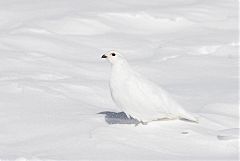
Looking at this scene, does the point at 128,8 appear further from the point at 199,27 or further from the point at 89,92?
the point at 89,92

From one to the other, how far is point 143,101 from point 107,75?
7.39 feet

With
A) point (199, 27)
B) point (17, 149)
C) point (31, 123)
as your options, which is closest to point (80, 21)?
point (199, 27)

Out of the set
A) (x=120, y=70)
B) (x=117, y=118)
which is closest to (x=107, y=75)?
(x=117, y=118)

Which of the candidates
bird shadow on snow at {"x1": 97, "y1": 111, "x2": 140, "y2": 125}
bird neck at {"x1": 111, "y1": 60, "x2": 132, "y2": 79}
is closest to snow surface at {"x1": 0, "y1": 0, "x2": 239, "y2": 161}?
bird shadow on snow at {"x1": 97, "y1": 111, "x2": 140, "y2": 125}

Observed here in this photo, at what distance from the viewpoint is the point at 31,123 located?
15.7 feet

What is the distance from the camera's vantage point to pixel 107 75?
6.89m

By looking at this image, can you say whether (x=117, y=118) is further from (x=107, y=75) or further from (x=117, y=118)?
(x=107, y=75)

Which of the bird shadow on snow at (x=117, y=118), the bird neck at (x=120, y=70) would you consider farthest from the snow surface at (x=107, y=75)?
the bird neck at (x=120, y=70)

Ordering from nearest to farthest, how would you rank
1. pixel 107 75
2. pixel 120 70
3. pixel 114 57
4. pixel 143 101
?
pixel 143 101, pixel 120 70, pixel 114 57, pixel 107 75

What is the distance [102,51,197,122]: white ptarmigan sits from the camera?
4664 millimetres

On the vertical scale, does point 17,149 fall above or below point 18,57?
below

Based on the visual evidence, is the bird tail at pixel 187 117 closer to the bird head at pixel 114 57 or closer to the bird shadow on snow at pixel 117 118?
the bird shadow on snow at pixel 117 118

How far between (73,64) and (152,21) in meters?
2.41

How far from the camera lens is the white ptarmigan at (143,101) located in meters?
4.66
